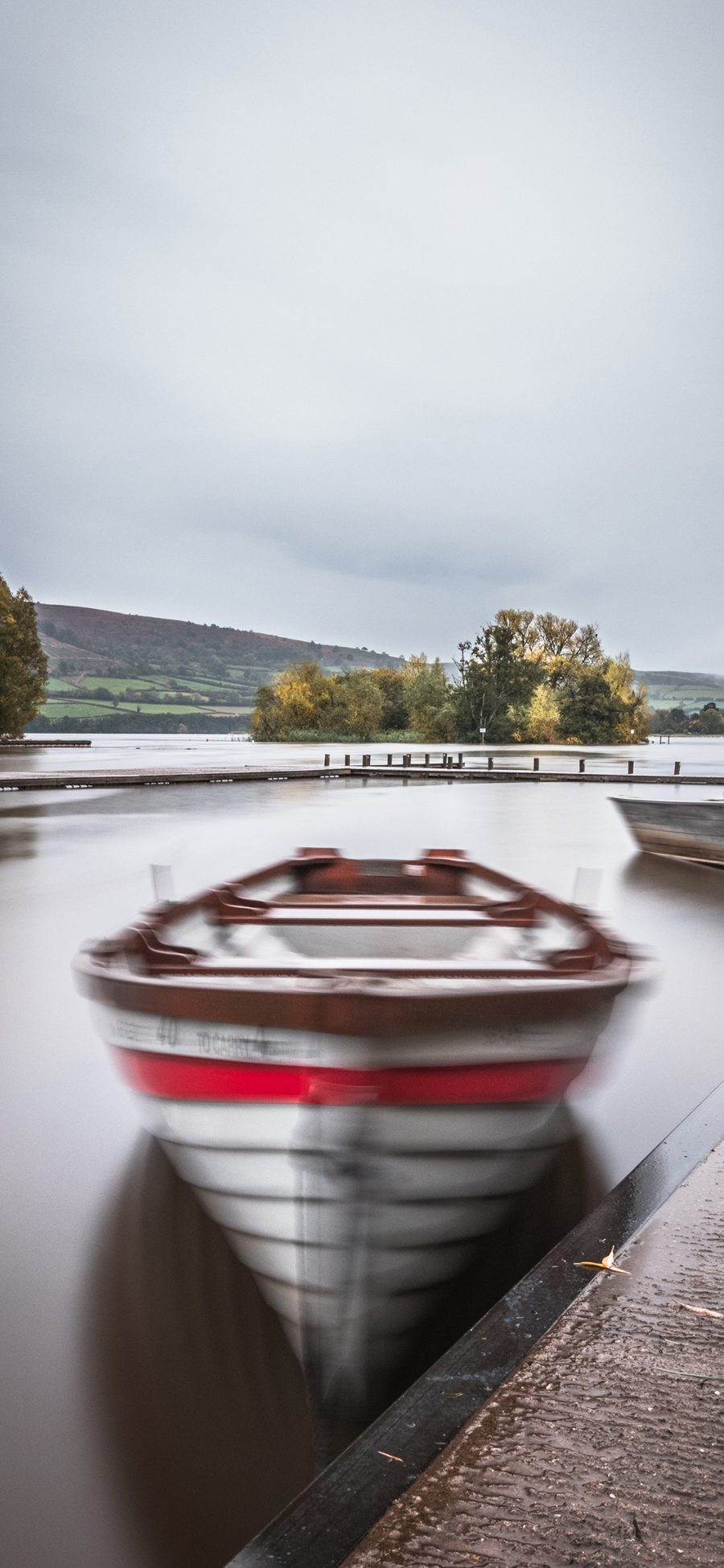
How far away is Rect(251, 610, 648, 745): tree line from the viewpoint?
6538 centimetres

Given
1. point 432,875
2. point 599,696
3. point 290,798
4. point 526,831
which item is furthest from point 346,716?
point 432,875

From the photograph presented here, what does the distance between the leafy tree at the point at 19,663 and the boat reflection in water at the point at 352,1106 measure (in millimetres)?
38447

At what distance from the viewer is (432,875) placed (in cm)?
445

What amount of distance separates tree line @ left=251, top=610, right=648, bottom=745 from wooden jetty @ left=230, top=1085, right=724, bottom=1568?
6379 centimetres

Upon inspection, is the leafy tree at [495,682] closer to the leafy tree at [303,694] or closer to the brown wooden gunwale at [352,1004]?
the leafy tree at [303,694]

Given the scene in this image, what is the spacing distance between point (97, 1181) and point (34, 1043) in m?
1.58

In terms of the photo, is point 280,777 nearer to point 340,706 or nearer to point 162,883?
point 162,883

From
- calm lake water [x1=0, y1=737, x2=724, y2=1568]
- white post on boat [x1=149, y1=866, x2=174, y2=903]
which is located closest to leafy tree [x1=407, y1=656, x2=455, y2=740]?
calm lake water [x1=0, y1=737, x2=724, y2=1568]

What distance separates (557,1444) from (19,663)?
40.0 meters

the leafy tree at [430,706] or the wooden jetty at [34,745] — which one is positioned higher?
the leafy tree at [430,706]

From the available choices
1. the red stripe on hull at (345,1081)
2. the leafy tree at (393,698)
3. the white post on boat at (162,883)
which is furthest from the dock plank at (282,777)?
the leafy tree at (393,698)

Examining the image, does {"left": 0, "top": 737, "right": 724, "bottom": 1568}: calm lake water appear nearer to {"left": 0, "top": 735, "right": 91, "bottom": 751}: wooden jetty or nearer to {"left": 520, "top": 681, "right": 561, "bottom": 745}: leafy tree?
{"left": 0, "top": 735, "right": 91, "bottom": 751}: wooden jetty

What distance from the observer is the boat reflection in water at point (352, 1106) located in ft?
5.80

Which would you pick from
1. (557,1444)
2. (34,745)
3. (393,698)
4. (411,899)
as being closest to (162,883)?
(411,899)
